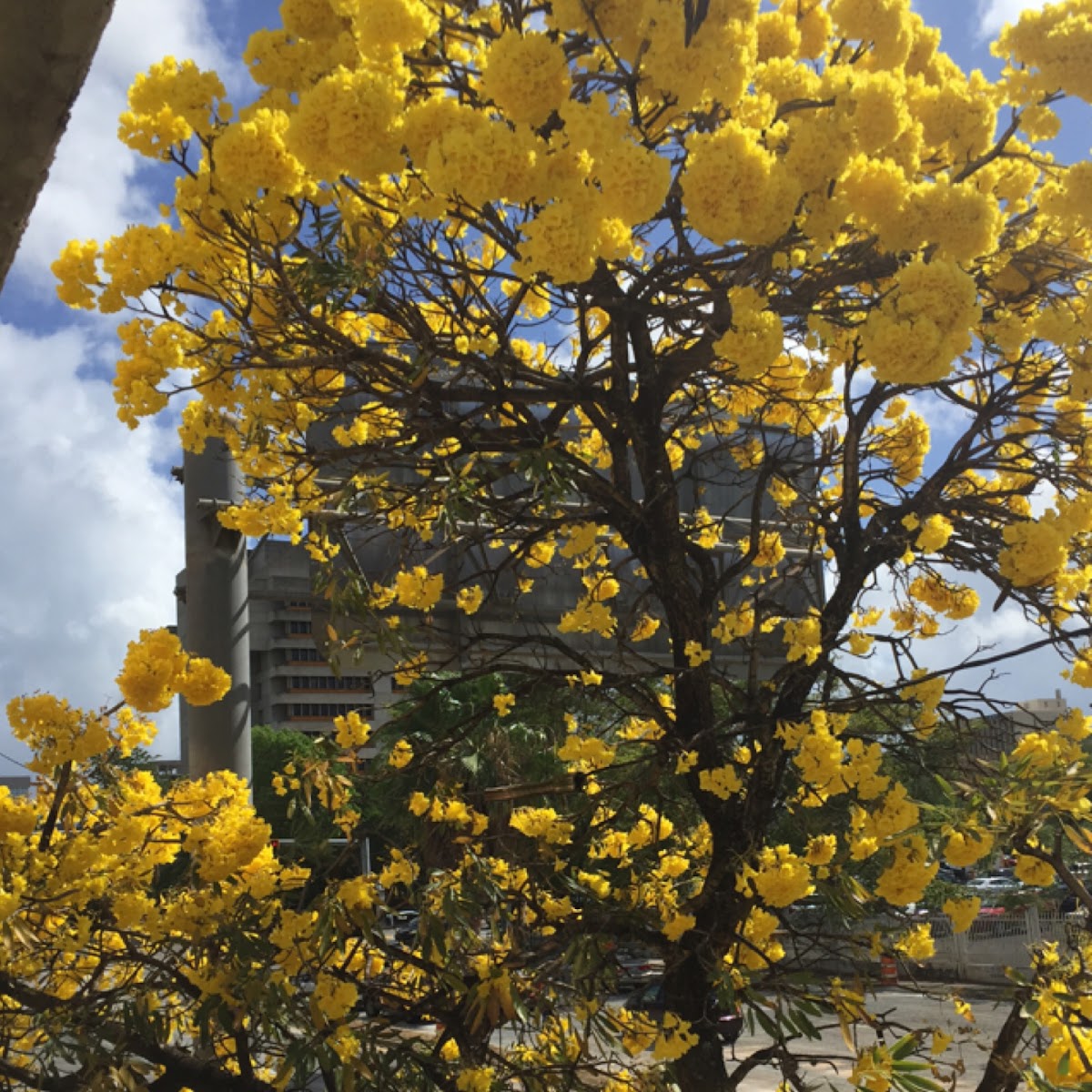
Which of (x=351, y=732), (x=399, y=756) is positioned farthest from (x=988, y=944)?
(x=351, y=732)

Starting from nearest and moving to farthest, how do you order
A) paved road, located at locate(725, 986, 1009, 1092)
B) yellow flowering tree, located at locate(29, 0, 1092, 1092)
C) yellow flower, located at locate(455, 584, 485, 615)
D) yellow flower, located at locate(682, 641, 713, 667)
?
yellow flowering tree, located at locate(29, 0, 1092, 1092)
yellow flower, located at locate(682, 641, 713, 667)
yellow flower, located at locate(455, 584, 485, 615)
paved road, located at locate(725, 986, 1009, 1092)

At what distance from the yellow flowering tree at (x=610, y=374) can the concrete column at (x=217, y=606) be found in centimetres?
17

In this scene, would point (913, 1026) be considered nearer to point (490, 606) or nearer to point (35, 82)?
point (490, 606)

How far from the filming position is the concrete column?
3.11 metres

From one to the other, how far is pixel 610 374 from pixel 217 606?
4.72 feet

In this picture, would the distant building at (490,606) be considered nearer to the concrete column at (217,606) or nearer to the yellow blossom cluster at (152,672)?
the concrete column at (217,606)

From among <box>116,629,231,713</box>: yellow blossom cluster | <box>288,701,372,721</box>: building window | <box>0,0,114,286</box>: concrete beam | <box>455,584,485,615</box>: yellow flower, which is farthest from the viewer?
<box>288,701,372,721</box>: building window

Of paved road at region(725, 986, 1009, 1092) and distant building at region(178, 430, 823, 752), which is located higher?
distant building at region(178, 430, 823, 752)

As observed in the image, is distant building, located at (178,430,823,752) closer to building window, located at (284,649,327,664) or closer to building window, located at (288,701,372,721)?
building window, located at (284,649,327,664)

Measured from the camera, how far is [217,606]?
128 inches

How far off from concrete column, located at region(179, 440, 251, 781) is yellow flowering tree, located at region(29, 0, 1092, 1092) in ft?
0.55

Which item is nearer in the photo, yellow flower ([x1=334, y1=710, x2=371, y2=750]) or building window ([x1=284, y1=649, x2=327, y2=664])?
yellow flower ([x1=334, y1=710, x2=371, y2=750])

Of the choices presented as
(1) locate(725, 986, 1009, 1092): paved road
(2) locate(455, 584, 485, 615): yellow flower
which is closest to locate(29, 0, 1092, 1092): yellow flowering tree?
(2) locate(455, 584, 485, 615): yellow flower

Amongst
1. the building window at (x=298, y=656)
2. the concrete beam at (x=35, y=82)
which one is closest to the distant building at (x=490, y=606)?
the concrete beam at (x=35, y=82)
